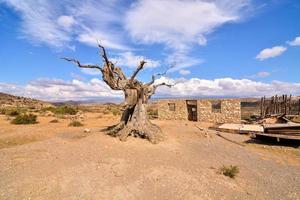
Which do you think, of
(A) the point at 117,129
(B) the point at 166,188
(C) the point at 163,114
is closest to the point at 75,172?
(B) the point at 166,188

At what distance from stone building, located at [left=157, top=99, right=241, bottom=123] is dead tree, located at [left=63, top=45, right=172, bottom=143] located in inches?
409

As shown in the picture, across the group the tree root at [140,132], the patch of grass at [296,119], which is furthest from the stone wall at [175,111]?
the tree root at [140,132]

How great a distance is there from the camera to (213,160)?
9578 mm

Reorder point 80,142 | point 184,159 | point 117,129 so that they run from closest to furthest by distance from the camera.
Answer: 1. point 184,159
2. point 80,142
3. point 117,129

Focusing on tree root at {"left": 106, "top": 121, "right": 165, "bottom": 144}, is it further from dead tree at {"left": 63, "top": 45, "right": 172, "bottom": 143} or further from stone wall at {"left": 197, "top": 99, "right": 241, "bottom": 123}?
stone wall at {"left": 197, "top": 99, "right": 241, "bottom": 123}

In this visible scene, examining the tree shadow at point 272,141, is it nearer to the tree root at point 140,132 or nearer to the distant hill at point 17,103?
the tree root at point 140,132

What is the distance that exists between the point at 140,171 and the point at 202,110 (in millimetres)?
16290

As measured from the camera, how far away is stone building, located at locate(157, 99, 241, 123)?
2205 cm

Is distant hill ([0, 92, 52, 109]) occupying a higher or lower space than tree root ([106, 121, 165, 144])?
higher

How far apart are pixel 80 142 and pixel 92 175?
4.60 meters

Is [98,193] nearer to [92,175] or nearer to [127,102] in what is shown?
[92,175]

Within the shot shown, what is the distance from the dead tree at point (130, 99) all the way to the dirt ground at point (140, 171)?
80 centimetres

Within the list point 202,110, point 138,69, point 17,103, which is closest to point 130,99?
point 138,69

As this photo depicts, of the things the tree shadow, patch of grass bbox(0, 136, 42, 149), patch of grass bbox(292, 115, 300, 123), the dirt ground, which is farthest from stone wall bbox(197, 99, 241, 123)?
patch of grass bbox(0, 136, 42, 149)
